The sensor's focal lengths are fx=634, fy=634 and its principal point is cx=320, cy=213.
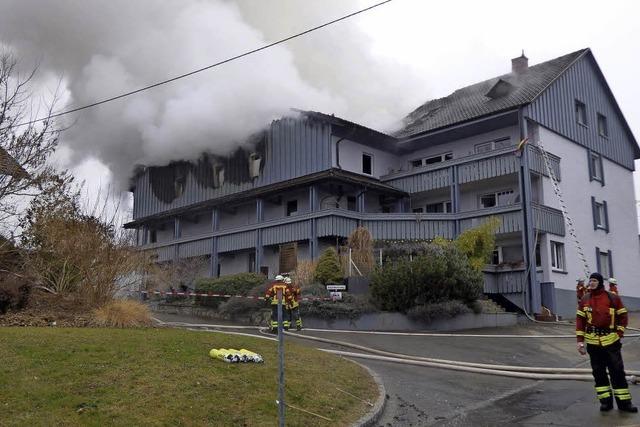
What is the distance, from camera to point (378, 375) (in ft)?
Result: 32.9

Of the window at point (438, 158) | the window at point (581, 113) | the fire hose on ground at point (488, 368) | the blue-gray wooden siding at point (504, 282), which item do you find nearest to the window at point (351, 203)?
the window at point (438, 158)

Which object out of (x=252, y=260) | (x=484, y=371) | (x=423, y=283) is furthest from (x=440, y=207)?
(x=484, y=371)

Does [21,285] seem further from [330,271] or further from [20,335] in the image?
[330,271]

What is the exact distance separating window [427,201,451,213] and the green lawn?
1851 centimetres

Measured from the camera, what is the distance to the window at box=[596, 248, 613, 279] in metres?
27.3

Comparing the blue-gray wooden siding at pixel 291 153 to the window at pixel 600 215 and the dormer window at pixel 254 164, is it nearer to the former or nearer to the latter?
the dormer window at pixel 254 164

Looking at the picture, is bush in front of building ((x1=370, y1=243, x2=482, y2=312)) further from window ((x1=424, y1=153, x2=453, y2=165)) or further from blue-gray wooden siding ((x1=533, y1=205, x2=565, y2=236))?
window ((x1=424, y1=153, x2=453, y2=165))

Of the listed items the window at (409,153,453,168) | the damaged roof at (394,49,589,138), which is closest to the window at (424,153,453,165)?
the window at (409,153,453,168)

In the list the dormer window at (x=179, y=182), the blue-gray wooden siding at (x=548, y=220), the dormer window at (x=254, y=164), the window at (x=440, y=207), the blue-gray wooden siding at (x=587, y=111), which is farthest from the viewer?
the dormer window at (x=179, y=182)

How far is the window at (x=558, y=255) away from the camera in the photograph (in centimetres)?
2391

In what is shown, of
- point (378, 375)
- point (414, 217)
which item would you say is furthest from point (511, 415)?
point (414, 217)

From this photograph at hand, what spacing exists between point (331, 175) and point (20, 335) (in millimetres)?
16299

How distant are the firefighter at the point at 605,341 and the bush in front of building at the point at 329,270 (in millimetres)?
11750

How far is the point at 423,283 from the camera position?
57.1 ft
